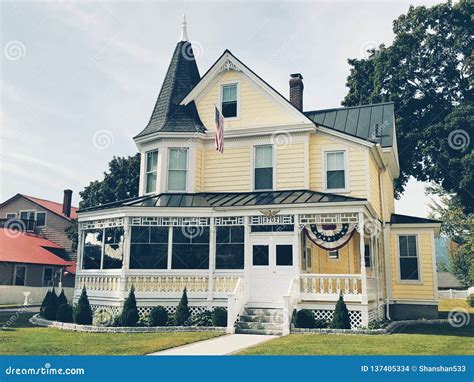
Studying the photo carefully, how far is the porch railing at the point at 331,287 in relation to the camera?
14242 mm

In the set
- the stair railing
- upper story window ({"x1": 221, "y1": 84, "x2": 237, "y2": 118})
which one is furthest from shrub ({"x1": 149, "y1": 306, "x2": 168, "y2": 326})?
upper story window ({"x1": 221, "y1": 84, "x2": 237, "y2": 118})

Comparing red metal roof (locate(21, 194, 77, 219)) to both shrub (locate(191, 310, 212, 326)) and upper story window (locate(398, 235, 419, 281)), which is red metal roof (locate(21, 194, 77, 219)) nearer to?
shrub (locate(191, 310, 212, 326))

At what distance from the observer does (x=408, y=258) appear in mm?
19453

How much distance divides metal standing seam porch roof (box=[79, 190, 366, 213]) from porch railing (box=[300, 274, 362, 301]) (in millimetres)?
Result: 2343

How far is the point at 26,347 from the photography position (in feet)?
34.3

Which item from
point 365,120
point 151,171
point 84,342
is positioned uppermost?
point 365,120

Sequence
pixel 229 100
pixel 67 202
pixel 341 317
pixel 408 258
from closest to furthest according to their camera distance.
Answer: pixel 341 317
pixel 229 100
pixel 408 258
pixel 67 202

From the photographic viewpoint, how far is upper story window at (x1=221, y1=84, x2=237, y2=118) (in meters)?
18.9

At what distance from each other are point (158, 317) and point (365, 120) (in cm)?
1219

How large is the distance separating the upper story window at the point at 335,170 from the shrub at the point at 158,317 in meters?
7.34

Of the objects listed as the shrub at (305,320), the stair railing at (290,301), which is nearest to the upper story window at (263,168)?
the stair railing at (290,301)

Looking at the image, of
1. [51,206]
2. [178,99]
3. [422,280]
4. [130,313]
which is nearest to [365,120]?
[422,280]

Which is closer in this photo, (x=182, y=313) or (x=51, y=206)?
(x=182, y=313)

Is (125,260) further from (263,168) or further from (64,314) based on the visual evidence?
(263,168)
